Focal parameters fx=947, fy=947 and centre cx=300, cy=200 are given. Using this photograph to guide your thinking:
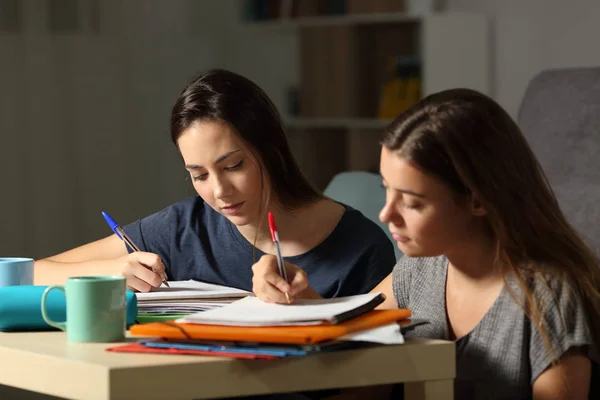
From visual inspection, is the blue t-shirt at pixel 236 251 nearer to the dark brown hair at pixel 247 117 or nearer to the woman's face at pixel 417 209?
the dark brown hair at pixel 247 117

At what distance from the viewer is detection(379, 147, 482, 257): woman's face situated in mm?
1257

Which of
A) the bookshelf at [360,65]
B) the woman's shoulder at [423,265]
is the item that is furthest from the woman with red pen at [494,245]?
the bookshelf at [360,65]

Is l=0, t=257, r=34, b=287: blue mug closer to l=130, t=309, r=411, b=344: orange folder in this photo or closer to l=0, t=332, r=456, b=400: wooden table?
l=0, t=332, r=456, b=400: wooden table

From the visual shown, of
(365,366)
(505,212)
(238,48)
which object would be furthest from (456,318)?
(238,48)

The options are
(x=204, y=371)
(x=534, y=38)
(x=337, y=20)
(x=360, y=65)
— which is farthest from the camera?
(x=360, y=65)

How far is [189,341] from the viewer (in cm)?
111

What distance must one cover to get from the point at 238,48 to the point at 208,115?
9.98ft

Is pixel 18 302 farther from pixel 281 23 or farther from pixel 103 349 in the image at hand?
pixel 281 23

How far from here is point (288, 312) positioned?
3.89ft

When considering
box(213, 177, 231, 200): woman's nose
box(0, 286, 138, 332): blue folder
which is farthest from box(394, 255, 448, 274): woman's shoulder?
box(0, 286, 138, 332): blue folder

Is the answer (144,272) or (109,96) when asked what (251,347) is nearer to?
(144,272)

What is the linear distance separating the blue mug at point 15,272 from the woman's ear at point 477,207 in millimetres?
734

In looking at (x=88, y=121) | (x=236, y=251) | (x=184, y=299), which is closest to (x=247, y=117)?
(x=236, y=251)

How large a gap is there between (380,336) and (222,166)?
0.60m
